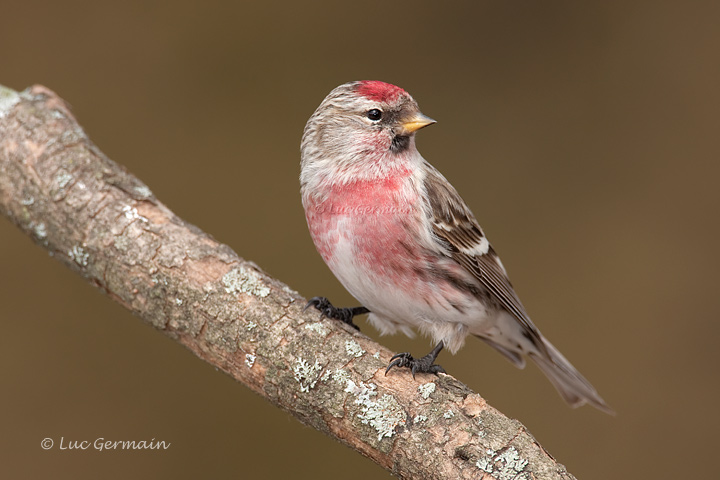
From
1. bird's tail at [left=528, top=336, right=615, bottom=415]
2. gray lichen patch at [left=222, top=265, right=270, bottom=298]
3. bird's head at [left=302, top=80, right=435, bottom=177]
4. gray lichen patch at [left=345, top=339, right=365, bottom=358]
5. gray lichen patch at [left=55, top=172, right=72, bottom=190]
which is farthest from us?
bird's tail at [left=528, top=336, right=615, bottom=415]

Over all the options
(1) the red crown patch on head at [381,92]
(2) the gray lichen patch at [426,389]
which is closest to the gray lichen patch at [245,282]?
(2) the gray lichen patch at [426,389]

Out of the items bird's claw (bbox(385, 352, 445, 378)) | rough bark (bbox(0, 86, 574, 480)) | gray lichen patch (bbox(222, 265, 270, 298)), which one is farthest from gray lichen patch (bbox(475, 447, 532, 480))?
gray lichen patch (bbox(222, 265, 270, 298))

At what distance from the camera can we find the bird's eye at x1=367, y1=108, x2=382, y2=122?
89.2 inches

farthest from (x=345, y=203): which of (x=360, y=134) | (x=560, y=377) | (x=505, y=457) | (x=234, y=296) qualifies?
(x=560, y=377)

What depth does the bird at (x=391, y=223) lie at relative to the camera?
7.15ft

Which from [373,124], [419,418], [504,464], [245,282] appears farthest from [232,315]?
[504,464]

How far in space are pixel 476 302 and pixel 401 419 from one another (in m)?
0.62

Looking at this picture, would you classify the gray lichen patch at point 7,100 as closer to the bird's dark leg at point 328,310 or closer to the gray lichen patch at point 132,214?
the gray lichen patch at point 132,214

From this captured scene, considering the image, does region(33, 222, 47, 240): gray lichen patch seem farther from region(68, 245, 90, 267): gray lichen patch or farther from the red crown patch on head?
the red crown patch on head

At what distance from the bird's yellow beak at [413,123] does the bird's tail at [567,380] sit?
0.89m

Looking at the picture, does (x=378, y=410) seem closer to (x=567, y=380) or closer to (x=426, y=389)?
(x=426, y=389)

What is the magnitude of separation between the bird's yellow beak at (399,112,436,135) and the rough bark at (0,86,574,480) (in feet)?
1.99

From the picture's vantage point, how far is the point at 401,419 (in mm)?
1840

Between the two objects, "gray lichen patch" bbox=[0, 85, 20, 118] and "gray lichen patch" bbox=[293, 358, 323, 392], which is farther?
"gray lichen patch" bbox=[0, 85, 20, 118]
